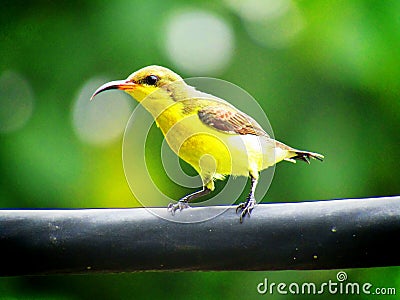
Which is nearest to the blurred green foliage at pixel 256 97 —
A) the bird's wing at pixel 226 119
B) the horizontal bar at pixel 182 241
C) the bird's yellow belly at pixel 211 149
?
the bird's wing at pixel 226 119

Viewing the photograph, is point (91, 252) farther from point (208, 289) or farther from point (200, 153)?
point (208, 289)

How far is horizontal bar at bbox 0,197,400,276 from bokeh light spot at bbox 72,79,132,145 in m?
1.93

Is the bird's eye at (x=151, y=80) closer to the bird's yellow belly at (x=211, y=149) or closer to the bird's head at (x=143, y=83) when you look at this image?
the bird's head at (x=143, y=83)

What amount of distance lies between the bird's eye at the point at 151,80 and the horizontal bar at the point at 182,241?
90 centimetres

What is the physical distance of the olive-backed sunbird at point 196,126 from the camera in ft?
9.70

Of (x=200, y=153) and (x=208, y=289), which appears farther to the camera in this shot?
(x=208, y=289)

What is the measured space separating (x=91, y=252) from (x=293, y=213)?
550mm

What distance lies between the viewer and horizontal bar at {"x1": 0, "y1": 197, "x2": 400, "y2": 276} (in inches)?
81.4

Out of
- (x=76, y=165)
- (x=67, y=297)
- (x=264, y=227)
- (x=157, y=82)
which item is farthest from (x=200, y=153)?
(x=67, y=297)

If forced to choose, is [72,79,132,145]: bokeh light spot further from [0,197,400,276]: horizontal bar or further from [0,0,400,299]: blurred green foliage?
[0,197,400,276]: horizontal bar

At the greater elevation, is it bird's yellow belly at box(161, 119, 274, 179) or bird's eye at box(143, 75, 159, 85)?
bird's eye at box(143, 75, 159, 85)

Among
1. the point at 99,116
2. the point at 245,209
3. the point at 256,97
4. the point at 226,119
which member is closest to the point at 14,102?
the point at 99,116

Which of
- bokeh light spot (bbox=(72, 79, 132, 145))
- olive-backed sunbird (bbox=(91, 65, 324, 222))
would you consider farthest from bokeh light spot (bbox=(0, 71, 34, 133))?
olive-backed sunbird (bbox=(91, 65, 324, 222))

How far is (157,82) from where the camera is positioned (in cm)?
301
